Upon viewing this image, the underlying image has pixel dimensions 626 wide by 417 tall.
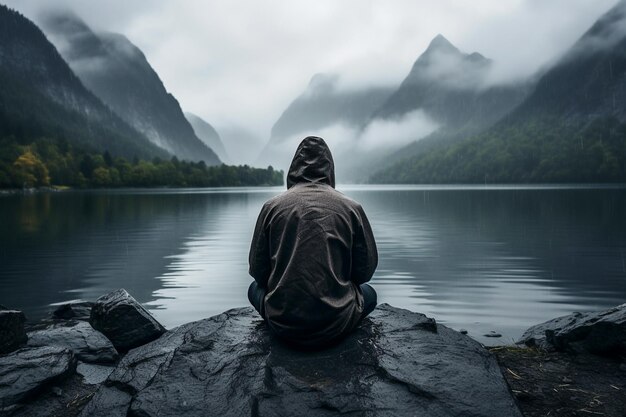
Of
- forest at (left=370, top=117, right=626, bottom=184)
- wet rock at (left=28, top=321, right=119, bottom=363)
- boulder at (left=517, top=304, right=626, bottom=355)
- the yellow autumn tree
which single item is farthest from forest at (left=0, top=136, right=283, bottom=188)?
boulder at (left=517, top=304, right=626, bottom=355)

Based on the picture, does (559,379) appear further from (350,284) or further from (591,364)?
(350,284)

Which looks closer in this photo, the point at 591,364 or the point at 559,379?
the point at 559,379

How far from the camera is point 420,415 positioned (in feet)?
15.8

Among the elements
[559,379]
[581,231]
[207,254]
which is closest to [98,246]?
[207,254]

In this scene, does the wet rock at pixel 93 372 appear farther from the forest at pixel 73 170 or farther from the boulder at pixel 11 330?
the forest at pixel 73 170

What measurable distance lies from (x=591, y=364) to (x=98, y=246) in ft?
80.4

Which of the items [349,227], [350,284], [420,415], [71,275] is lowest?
[71,275]

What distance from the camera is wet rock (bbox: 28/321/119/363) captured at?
333 inches

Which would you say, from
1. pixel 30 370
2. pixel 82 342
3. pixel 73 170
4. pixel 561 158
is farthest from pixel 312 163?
pixel 561 158

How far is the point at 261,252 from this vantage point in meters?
5.96

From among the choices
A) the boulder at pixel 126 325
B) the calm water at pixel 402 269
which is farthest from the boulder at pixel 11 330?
the calm water at pixel 402 269

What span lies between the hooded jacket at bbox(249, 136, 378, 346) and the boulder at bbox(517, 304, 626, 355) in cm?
406

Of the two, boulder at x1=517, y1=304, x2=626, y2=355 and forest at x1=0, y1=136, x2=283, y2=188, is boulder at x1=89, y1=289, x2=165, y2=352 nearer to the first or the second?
boulder at x1=517, y1=304, x2=626, y2=355

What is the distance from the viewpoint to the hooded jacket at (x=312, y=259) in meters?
5.38
